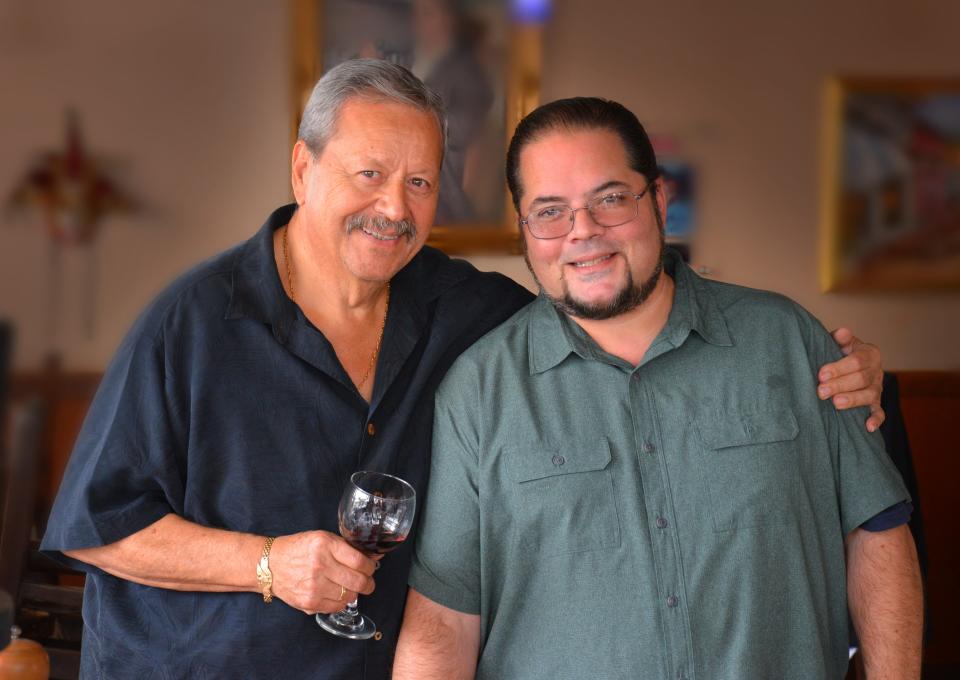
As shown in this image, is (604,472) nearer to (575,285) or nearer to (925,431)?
(575,285)

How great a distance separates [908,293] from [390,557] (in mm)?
3283

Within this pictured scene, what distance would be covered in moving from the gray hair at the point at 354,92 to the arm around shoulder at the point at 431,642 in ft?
2.74

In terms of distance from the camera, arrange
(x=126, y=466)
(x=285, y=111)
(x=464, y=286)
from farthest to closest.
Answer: (x=285, y=111)
(x=464, y=286)
(x=126, y=466)

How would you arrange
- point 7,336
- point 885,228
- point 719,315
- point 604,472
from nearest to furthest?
point 604,472
point 719,315
point 7,336
point 885,228

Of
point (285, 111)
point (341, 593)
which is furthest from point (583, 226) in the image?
point (285, 111)

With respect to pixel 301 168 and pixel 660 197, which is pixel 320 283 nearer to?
pixel 301 168

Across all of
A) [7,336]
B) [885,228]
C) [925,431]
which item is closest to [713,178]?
[885,228]

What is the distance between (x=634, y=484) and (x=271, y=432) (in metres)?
0.63

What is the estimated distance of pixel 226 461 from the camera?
1866 mm

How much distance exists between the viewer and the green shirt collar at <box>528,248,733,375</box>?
1.99 meters

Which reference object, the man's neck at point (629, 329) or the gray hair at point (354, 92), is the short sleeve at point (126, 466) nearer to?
the gray hair at point (354, 92)

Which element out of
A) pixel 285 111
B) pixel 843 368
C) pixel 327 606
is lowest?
pixel 327 606

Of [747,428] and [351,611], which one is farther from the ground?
[747,428]

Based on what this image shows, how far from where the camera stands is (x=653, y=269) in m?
2.02
